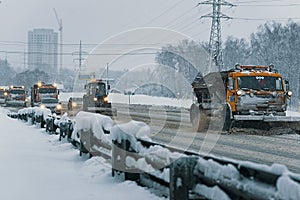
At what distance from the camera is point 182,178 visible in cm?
575

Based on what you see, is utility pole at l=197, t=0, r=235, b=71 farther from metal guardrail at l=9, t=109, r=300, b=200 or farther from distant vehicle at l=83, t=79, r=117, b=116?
metal guardrail at l=9, t=109, r=300, b=200

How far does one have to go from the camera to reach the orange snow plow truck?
18906 millimetres

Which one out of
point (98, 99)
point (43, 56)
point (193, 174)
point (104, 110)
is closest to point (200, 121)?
point (193, 174)

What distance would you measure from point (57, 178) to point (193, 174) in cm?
397

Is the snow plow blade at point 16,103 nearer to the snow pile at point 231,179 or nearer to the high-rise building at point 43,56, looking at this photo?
the snow pile at point 231,179

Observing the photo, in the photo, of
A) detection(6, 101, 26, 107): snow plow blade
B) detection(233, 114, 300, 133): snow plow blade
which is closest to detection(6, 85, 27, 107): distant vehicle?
detection(6, 101, 26, 107): snow plow blade

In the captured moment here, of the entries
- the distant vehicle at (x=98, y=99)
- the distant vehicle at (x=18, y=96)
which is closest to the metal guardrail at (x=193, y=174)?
the distant vehicle at (x=98, y=99)

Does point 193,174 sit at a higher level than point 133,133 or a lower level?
lower

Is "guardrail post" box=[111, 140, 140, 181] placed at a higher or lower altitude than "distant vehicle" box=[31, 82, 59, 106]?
lower

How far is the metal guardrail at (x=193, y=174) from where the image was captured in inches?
159

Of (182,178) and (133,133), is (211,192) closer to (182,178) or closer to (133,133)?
(182,178)

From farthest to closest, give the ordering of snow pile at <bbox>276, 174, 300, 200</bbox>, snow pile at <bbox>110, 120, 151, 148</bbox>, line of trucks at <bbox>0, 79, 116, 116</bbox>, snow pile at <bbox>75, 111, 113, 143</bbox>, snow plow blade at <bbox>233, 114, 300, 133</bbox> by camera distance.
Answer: line of trucks at <bbox>0, 79, 116, 116</bbox> < snow plow blade at <bbox>233, 114, 300, 133</bbox> < snow pile at <bbox>75, 111, 113, 143</bbox> < snow pile at <bbox>110, 120, 151, 148</bbox> < snow pile at <bbox>276, 174, 300, 200</bbox>

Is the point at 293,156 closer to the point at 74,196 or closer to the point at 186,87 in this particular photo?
the point at 74,196

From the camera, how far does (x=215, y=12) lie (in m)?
42.8
